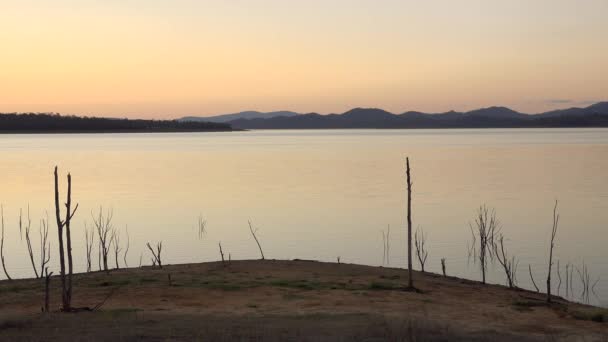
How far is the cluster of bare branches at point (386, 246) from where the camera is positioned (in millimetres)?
20608

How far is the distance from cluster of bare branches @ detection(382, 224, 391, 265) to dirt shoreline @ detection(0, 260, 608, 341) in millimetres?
4540

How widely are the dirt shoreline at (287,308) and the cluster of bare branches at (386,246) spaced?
4.54 metres

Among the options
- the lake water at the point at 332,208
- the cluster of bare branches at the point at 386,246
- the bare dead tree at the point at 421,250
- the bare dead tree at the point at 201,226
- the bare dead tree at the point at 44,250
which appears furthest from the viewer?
the bare dead tree at the point at 201,226

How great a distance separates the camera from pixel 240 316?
35.3 ft

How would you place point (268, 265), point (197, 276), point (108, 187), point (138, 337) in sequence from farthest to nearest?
point (108, 187)
point (268, 265)
point (197, 276)
point (138, 337)

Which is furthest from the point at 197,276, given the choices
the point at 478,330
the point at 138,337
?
the point at 478,330

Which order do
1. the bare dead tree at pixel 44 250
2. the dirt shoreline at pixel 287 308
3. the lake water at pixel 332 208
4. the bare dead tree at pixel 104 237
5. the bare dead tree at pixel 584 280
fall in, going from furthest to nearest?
the lake water at pixel 332 208 < the bare dead tree at pixel 104 237 < the bare dead tree at pixel 584 280 < the bare dead tree at pixel 44 250 < the dirt shoreline at pixel 287 308

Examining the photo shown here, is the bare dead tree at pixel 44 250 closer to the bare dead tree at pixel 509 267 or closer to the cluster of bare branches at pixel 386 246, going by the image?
the cluster of bare branches at pixel 386 246

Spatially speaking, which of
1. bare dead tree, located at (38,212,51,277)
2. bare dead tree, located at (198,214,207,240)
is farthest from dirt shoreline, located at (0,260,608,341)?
bare dead tree, located at (198,214,207,240)

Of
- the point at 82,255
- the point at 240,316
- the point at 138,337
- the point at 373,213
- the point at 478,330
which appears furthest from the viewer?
the point at 373,213

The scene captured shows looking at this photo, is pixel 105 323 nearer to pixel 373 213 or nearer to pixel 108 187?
pixel 373 213

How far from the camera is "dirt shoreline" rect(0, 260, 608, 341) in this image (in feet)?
31.5

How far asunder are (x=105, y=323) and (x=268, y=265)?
639 centimetres

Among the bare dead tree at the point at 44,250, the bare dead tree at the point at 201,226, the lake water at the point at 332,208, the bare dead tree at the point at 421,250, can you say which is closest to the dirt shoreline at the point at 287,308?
the bare dead tree at the point at 44,250
